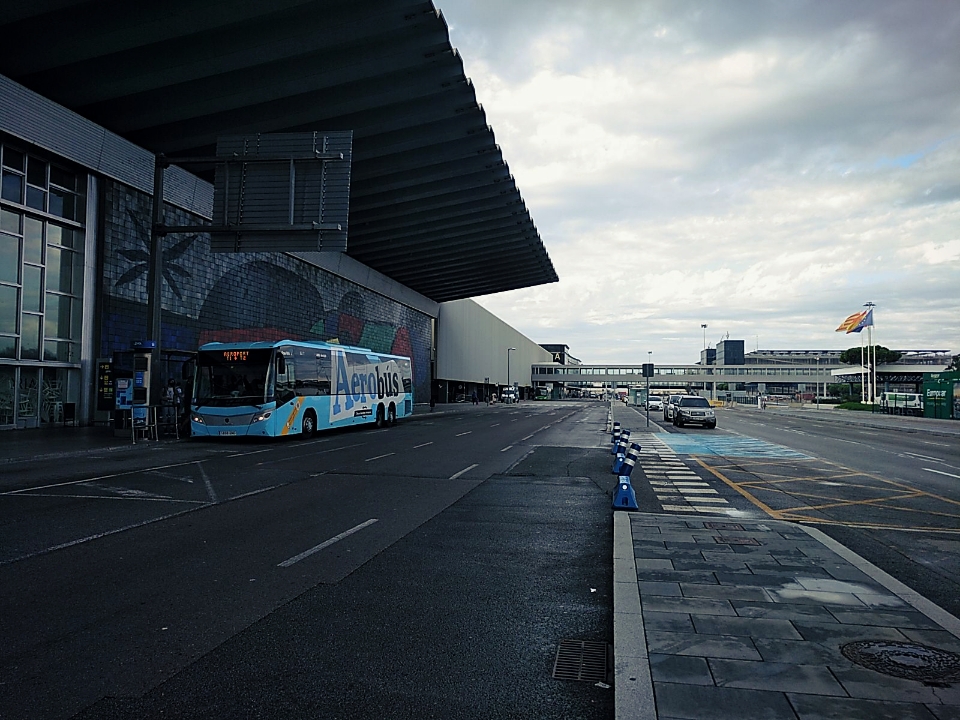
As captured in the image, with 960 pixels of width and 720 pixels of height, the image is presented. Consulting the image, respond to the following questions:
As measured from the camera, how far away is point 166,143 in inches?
1172

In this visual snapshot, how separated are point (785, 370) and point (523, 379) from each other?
2082 inches

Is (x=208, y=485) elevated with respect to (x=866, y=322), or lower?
lower

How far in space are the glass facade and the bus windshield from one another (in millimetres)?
7945

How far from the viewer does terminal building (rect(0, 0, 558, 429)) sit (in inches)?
895

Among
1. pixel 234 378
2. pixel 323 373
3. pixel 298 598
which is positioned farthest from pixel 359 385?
pixel 298 598

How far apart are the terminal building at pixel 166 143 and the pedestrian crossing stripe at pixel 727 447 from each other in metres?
11.8

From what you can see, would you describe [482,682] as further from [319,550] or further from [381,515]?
[381,515]

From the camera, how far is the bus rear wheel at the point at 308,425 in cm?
2441

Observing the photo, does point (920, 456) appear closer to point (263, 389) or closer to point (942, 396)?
point (263, 389)

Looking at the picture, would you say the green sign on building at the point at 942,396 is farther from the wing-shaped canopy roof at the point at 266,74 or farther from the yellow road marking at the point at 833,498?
the yellow road marking at the point at 833,498

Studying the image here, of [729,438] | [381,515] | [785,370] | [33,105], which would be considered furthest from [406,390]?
Result: [785,370]

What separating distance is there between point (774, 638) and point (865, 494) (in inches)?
354

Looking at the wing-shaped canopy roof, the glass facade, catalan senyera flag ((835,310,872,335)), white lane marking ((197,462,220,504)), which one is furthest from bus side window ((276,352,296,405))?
catalan senyera flag ((835,310,872,335))

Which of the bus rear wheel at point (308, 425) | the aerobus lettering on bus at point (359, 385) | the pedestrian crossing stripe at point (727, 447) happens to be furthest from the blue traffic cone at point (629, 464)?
the aerobus lettering on bus at point (359, 385)
